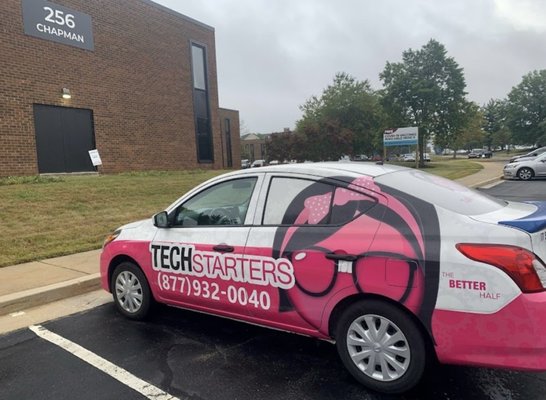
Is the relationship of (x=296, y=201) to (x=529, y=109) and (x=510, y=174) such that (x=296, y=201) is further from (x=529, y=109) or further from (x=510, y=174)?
(x=529, y=109)

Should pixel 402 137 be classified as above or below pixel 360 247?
above

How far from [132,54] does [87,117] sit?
3.54m

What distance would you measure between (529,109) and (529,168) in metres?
43.5

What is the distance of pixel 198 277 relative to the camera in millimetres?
3932

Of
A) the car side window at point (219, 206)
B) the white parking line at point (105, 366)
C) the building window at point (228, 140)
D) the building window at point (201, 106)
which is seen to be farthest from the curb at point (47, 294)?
the building window at point (228, 140)

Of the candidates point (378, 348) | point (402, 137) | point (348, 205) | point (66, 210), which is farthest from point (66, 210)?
point (402, 137)

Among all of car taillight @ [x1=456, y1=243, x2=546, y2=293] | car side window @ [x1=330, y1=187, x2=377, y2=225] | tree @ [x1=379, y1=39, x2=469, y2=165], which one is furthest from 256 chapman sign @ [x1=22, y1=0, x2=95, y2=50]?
tree @ [x1=379, y1=39, x2=469, y2=165]

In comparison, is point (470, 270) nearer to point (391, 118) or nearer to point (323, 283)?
point (323, 283)

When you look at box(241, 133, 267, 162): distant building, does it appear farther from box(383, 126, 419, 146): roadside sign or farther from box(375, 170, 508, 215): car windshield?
box(375, 170, 508, 215): car windshield

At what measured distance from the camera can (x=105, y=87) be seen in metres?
17.2

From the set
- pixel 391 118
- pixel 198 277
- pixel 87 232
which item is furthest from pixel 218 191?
pixel 391 118

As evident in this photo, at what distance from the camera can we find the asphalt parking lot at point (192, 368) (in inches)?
123

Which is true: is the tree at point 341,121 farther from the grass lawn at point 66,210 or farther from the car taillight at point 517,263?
the car taillight at point 517,263

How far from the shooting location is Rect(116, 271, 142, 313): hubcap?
4.56 meters
